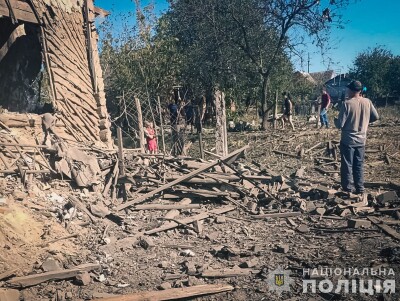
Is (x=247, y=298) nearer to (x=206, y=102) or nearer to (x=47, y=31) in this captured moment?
(x=47, y=31)

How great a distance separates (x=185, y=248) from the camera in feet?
15.6

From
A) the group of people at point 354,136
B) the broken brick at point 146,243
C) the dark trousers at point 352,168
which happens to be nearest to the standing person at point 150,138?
the broken brick at point 146,243

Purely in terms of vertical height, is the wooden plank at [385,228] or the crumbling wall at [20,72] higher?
the crumbling wall at [20,72]

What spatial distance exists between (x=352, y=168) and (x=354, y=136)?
2.10ft

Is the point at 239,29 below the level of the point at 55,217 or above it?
above

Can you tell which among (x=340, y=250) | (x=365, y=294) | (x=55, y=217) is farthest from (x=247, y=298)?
(x=55, y=217)

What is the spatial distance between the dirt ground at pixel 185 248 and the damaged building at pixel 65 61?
226 centimetres

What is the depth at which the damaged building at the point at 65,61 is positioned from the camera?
6.97 metres

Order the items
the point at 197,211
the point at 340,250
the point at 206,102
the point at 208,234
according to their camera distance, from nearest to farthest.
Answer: the point at 340,250 → the point at 208,234 → the point at 197,211 → the point at 206,102

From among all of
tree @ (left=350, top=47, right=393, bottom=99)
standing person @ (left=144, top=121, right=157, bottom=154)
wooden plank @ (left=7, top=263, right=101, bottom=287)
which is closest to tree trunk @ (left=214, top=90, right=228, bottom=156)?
standing person @ (left=144, top=121, right=157, bottom=154)

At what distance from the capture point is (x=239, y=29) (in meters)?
16.3

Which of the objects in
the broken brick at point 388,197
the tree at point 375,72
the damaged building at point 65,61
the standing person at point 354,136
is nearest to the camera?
the broken brick at point 388,197

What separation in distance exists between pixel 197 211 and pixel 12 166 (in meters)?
3.39

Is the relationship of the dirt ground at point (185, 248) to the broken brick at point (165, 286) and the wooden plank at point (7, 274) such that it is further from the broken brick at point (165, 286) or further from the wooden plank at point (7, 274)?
the wooden plank at point (7, 274)
